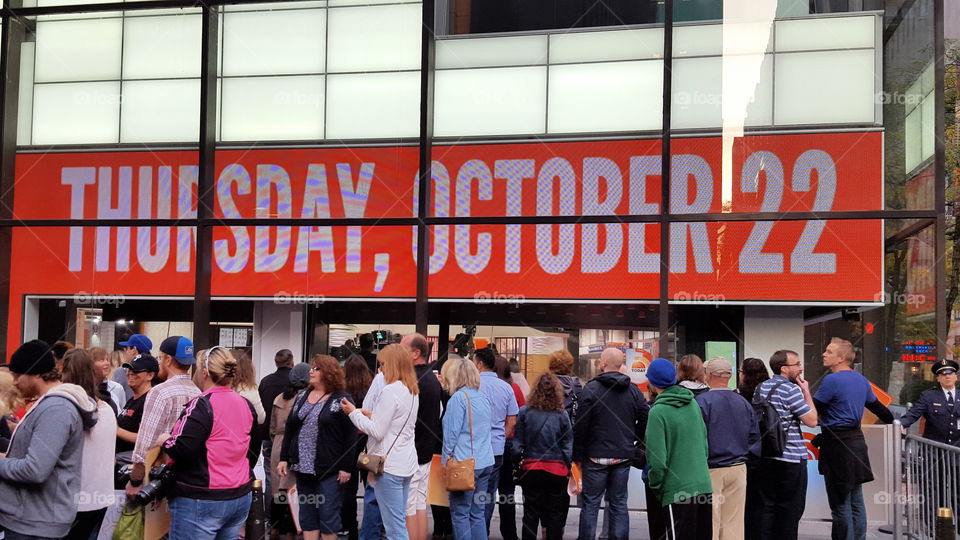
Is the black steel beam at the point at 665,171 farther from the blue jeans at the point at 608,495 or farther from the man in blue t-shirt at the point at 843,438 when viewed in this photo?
the blue jeans at the point at 608,495

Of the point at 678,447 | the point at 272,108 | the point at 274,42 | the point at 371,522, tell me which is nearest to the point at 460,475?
the point at 371,522

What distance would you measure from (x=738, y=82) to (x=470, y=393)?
721 centimetres

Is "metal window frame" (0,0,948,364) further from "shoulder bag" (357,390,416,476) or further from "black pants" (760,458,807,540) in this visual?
"shoulder bag" (357,390,416,476)

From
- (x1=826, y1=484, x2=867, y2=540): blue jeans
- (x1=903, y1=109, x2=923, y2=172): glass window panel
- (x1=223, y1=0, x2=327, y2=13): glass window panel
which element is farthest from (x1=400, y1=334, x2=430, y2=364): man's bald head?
(x1=903, y1=109, x2=923, y2=172): glass window panel

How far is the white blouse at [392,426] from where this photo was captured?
704 cm

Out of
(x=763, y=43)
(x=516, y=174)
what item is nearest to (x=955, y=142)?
(x=763, y=43)

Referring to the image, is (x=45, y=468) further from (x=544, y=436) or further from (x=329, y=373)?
(x=544, y=436)

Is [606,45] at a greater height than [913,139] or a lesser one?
greater

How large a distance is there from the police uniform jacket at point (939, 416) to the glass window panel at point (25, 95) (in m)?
11.8

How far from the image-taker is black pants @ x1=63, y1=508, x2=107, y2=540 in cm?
542

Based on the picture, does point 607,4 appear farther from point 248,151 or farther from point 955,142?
point 955,142

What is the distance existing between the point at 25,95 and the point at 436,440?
8.84 m

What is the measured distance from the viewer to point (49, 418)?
4.86 meters

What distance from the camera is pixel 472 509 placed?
26.3ft
